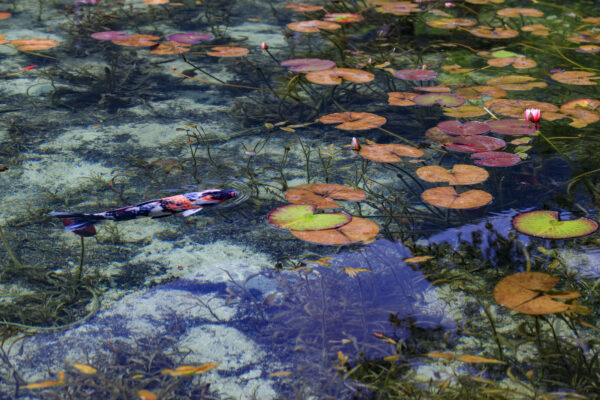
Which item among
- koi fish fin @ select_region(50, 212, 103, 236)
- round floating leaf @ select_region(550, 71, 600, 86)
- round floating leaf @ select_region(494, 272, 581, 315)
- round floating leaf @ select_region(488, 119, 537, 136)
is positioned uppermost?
round floating leaf @ select_region(550, 71, 600, 86)

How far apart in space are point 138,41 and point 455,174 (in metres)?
2.25

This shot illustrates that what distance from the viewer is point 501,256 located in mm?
1817

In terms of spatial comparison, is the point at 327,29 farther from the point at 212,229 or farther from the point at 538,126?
the point at 212,229

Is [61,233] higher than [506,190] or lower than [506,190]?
lower

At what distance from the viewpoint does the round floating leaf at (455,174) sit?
2070 mm

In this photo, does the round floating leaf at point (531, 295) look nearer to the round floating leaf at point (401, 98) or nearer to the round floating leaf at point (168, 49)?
the round floating leaf at point (401, 98)

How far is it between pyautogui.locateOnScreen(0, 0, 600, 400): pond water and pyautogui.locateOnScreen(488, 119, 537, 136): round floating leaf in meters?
0.01

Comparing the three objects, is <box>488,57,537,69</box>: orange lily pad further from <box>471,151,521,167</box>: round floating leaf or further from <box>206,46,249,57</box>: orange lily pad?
<box>206,46,249,57</box>: orange lily pad

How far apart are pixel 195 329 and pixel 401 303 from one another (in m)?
0.59

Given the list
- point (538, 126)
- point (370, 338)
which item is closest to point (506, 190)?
point (538, 126)

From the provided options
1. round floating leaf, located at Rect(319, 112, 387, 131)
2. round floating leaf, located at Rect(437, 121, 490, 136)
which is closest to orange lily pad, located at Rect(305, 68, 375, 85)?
round floating leaf, located at Rect(319, 112, 387, 131)

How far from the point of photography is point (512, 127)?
8.18 ft

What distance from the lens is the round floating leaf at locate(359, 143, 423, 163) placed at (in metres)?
2.27

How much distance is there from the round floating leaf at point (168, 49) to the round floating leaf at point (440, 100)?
5.00 ft
